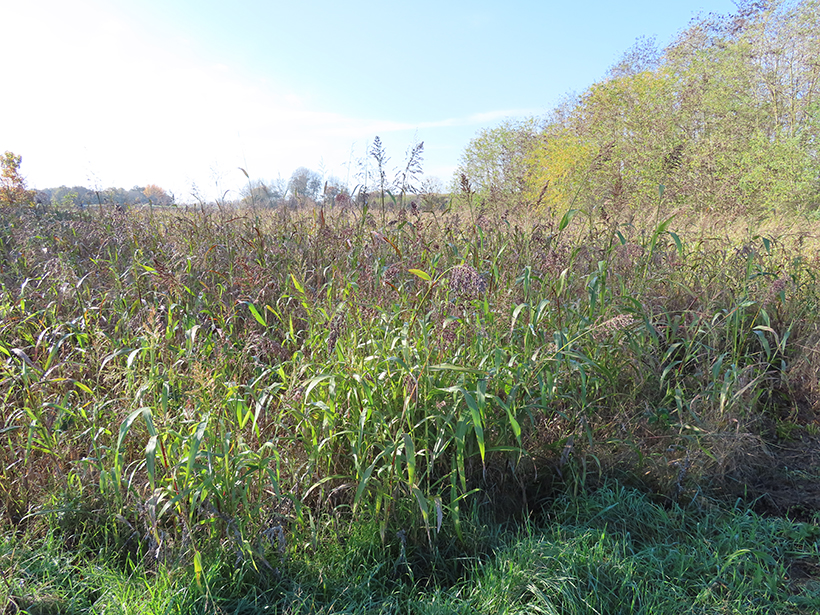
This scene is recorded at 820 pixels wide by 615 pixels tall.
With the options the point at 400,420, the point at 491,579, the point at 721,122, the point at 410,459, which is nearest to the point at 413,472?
the point at 410,459

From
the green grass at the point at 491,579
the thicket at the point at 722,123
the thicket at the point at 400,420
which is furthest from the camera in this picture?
the thicket at the point at 722,123

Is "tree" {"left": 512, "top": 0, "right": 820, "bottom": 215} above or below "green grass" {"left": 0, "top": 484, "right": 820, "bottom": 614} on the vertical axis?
above

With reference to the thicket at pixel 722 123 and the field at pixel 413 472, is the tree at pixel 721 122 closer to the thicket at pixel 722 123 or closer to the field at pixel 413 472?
the thicket at pixel 722 123

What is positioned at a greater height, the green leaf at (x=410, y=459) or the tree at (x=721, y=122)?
the tree at (x=721, y=122)

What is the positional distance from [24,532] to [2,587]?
1.11 feet

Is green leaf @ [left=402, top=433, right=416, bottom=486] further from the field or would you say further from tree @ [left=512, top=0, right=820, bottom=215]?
tree @ [left=512, top=0, right=820, bottom=215]

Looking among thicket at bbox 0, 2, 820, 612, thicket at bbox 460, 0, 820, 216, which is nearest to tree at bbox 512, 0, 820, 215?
thicket at bbox 460, 0, 820, 216

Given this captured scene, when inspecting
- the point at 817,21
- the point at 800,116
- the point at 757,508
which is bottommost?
the point at 757,508

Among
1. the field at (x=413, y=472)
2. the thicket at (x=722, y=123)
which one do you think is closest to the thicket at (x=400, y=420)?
the field at (x=413, y=472)

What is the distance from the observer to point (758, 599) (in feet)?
5.68

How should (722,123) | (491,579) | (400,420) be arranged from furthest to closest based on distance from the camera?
(722,123) → (400,420) → (491,579)

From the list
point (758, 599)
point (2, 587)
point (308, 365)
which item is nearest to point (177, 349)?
point (308, 365)

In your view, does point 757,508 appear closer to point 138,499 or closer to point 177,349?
point 138,499

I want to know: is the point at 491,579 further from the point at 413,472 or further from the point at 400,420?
the point at 400,420
